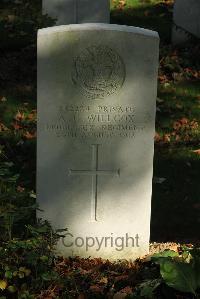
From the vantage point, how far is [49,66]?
4941mm

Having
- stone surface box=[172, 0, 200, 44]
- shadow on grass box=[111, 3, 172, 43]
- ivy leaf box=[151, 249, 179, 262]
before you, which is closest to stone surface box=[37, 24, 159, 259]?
ivy leaf box=[151, 249, 179, 262]

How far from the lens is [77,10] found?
10312 millimetres

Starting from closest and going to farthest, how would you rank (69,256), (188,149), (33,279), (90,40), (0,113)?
1. (33,279)
2. (90,40)
3. (69,256)
4. (188,149)
5. (0,113)

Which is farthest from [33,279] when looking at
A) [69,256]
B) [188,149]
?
[188,149]

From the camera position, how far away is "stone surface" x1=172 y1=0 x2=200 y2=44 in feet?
34.3

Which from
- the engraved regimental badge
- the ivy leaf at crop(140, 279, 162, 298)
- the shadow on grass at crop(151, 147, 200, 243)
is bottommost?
the ivy leaf at crop(140, 279, 162, 298)

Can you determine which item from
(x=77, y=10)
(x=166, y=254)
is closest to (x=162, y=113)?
(x=77, y=10)

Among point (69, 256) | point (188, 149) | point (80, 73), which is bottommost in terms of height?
point (69, 256)

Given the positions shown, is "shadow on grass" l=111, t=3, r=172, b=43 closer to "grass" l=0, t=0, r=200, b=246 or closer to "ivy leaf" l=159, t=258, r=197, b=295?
"grass" l=0, t=0, r=200, b=246

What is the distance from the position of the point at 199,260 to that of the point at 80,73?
161 centimetres

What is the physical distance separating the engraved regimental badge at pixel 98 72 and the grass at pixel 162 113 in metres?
1.44

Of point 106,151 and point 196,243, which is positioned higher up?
point 106,151

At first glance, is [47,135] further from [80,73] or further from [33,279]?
[33,279]

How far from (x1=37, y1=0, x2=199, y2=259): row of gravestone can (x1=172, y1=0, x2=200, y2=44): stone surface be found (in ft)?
18.6
